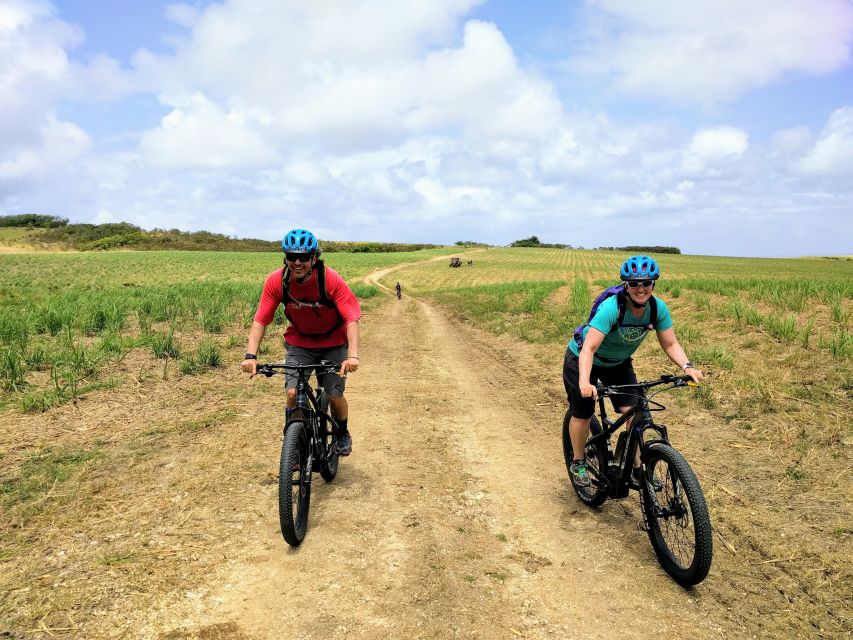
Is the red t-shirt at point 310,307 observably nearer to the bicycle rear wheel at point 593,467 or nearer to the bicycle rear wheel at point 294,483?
the bicycle rear wheel at point 294,483

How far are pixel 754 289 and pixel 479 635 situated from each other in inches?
593

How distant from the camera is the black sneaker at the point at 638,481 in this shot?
423 centimetres

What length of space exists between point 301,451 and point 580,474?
2736 mm

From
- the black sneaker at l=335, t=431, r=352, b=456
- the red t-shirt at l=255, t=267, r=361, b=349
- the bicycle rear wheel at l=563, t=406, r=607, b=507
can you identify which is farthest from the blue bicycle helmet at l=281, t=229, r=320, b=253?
the bicycle rear wheel at l=563, t=406, r=607, b=507

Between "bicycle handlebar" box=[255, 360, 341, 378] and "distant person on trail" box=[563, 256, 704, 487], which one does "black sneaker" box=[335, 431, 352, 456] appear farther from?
"distant person on trail" box=[563, 256, 704, 487]

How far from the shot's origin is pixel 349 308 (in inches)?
200

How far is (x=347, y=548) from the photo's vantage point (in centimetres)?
430

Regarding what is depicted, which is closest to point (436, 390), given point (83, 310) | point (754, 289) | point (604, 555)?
point (604, 555)

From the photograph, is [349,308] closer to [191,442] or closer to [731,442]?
[191,442]

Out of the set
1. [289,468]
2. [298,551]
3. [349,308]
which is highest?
[349,308]

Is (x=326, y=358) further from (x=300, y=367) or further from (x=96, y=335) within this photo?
(x=96, y=335)

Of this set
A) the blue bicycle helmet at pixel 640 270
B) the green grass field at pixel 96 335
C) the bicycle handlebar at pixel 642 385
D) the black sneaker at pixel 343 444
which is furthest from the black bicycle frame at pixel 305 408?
the green grass field at pixel 96 335

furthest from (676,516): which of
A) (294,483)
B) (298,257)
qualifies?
(298,257)

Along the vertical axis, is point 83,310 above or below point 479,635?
above
